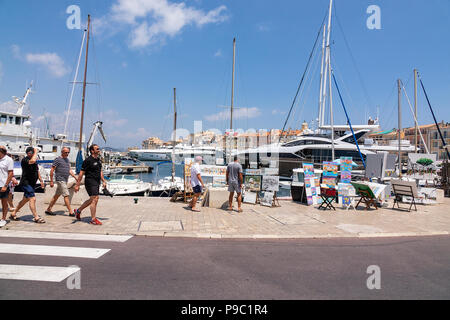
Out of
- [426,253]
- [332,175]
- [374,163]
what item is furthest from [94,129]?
[426,253]

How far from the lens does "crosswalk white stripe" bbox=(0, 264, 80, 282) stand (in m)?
3.61

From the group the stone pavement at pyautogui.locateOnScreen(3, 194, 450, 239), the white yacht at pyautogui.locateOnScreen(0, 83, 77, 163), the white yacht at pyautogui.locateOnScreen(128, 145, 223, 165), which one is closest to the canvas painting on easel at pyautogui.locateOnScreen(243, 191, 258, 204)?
the stone pavement at pyautogui.locateOnScreen(3, 194, 450, 239)

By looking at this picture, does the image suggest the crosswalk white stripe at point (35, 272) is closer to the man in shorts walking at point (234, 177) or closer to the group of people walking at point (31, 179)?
the group of people walking at point (31, 179)

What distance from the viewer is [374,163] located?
45.7ft

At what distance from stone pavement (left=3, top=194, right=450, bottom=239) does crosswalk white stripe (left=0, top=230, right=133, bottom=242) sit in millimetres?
225

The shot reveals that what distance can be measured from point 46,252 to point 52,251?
0.30ft

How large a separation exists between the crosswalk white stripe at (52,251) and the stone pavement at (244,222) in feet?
3.91

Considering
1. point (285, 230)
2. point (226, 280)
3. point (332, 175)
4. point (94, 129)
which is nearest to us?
point (226, 280)

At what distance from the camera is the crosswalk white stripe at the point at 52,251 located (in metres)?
4.60

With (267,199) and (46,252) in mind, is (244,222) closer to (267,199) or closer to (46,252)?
(267,199)

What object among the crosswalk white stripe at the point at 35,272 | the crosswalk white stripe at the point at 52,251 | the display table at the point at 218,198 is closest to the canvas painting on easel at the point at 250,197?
the display table at the point at 218,198

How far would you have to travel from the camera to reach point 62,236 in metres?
5.76
